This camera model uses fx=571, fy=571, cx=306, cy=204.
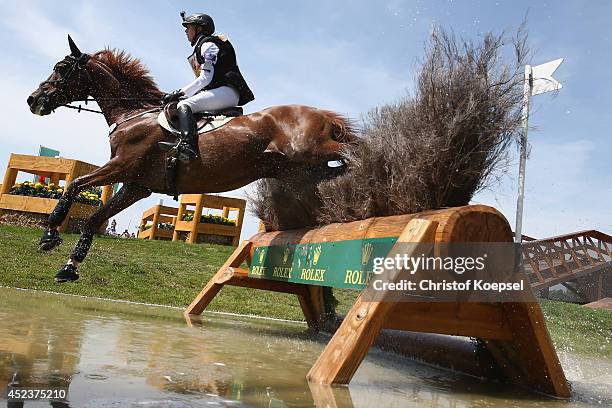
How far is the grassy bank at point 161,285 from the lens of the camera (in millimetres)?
7824

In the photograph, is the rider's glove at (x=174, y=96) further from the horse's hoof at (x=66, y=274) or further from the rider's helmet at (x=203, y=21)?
the horse's hoof at (x=66, y=274)

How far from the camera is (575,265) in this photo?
12.2 meters

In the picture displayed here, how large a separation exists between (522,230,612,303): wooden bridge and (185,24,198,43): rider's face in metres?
7.61

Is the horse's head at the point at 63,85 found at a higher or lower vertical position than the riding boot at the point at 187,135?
higher

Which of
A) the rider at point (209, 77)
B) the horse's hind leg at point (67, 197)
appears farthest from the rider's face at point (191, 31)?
the horse's hind leg at point (67, 197)

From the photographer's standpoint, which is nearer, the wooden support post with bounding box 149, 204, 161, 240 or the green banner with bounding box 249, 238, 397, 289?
the green banner with bounding box 249, 238, 397, 289

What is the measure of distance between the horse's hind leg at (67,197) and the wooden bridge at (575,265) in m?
7.99

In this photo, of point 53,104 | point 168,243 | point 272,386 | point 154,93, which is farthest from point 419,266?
point 168,243

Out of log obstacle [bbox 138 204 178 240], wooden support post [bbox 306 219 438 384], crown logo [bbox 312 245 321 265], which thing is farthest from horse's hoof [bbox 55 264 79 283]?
log obstacle [bbox 138 204 178 240]

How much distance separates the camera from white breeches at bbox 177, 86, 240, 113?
17.4 ft

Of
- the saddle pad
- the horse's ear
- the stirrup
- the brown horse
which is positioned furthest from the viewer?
the horse's ear

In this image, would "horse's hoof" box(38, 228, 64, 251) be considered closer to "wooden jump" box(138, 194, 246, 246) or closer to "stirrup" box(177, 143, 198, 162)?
A: "stirrup" box(177, 143, 198, 162)

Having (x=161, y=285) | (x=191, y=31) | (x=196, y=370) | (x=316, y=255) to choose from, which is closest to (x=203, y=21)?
(x=191, y=31)

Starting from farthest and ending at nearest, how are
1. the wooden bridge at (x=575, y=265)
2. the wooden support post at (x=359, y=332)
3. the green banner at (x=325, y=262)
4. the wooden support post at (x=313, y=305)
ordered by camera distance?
the wooden bridge at (x=575, y=265) < the wooden support post at (x=313, y=305) < the green banner at (x=325, y=262) < the wooden support post at (x=359, y=332)
